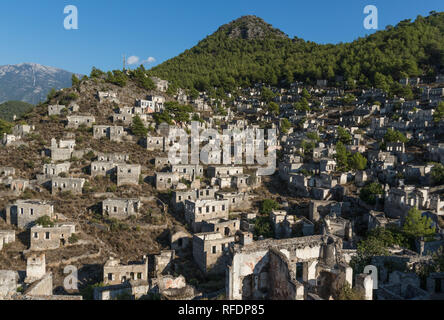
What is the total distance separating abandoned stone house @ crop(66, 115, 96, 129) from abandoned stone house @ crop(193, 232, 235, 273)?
83.1 ft

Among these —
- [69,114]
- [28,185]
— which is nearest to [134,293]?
[28,185]

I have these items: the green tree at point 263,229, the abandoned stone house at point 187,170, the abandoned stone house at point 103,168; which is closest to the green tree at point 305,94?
the abandoned stone house at point 187,170

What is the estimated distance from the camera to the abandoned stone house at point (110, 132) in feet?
130

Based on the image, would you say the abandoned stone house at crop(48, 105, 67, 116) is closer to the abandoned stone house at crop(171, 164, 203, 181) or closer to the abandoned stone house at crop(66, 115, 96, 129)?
the abandoned stone house at crop(66, 115, 96, 129)

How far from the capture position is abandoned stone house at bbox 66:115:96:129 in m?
41.3

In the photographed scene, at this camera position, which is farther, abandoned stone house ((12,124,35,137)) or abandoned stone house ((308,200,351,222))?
abandoned stone house ((12,124,35,137))

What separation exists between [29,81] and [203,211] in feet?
547

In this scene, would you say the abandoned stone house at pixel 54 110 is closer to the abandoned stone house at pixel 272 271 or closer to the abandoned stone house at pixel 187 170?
the abandoned stone house at pixel 187 170

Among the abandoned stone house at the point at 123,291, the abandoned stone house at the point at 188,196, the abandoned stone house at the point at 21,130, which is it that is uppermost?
the abandoned stone house at the point at 21,130

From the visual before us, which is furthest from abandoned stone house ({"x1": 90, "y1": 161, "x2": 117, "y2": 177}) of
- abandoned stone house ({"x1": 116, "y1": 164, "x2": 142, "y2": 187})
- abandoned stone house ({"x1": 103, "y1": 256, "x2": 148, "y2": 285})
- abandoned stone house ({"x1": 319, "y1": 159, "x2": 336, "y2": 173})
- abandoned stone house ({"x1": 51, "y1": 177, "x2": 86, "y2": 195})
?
abandoned stone house ({"x1": 319, "y1": 159, "x2": 336, "y2": 173})

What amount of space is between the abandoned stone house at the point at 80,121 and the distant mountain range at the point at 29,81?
111854 mm

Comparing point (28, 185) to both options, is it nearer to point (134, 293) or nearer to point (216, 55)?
point (134, 293)

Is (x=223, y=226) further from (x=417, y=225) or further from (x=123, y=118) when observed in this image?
(x=123, y=118)

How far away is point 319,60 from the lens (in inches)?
3250
